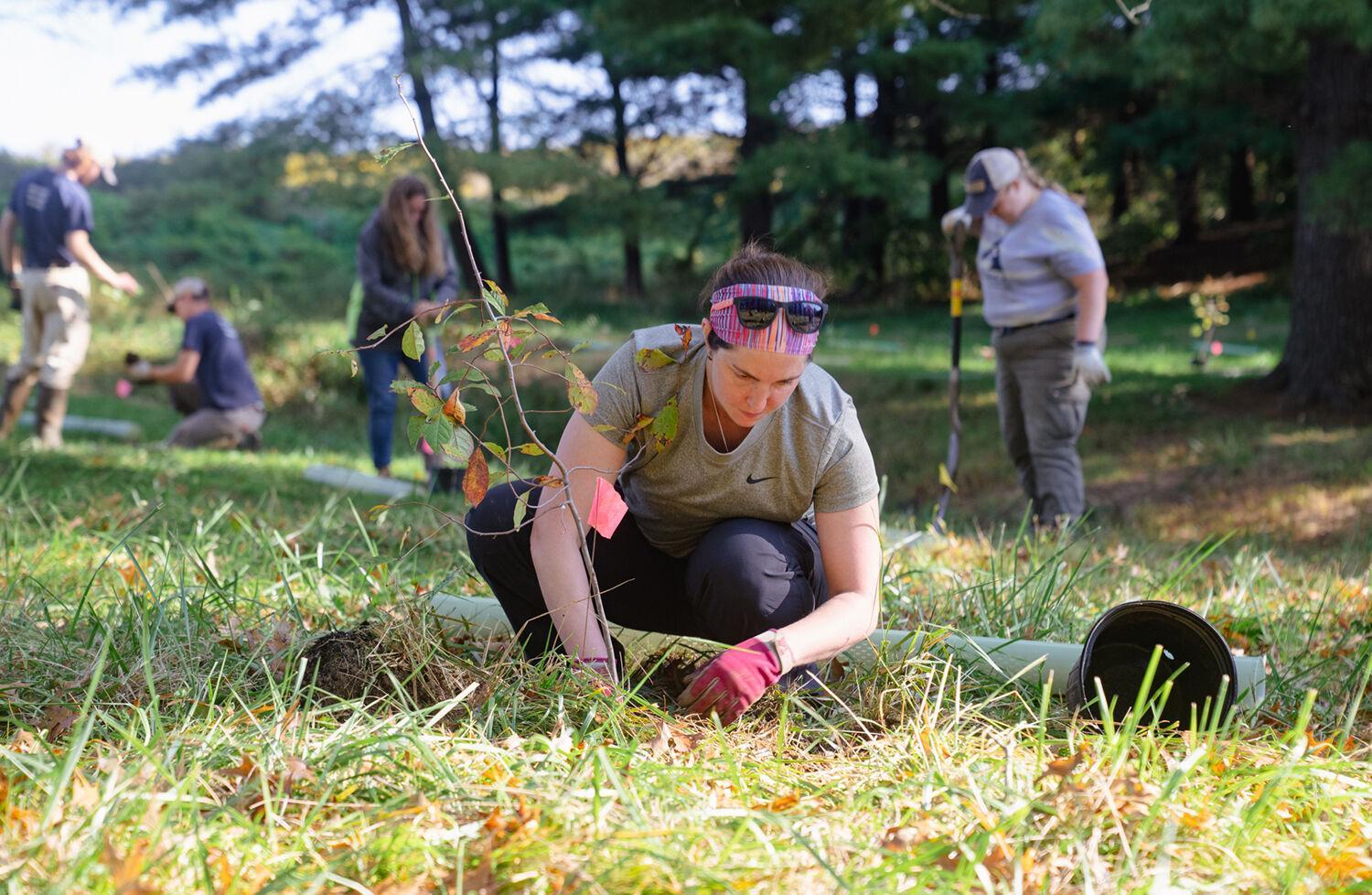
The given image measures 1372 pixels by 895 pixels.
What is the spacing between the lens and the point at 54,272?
21.6 feet

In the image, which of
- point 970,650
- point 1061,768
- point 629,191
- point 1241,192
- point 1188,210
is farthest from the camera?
point 1241,192

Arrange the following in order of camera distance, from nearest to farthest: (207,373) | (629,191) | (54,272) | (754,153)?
(54,272), (207,373), (754,153), (629,191)

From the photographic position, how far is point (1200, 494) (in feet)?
23.4

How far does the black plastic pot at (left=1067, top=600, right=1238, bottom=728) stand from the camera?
7.68ft

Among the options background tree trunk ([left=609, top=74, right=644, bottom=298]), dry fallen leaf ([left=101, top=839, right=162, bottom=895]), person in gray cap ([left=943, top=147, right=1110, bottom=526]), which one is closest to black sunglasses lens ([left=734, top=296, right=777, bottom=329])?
dry fallen leaf ([left=101, top=839, right=162, bottom=895])

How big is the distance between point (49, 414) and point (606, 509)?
572 centimetres

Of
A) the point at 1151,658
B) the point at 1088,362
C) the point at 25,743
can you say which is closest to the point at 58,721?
the point at 25,743

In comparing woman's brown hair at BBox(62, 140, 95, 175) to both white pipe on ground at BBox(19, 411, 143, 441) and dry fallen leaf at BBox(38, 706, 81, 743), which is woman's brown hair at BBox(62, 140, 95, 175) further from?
dry fallen leaf at BBox(38, 706, 81, 743)

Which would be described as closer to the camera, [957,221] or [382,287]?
[957,221]

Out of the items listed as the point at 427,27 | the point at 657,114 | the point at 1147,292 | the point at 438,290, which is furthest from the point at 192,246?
the point at 1147,292

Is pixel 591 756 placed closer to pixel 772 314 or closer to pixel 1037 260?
pixel 772 314

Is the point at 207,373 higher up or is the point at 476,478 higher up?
the point at 476,478

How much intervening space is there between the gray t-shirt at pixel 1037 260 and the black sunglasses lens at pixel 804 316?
275 centimetres

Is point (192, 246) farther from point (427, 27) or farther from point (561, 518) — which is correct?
point (561, 518)
